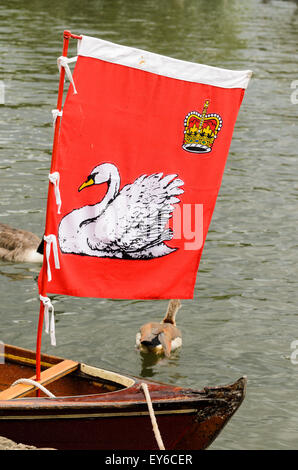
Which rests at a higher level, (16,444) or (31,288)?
(16,444)

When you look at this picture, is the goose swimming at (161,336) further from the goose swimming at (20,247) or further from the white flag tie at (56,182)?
the goose swimming at (20,247)

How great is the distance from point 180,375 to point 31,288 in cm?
424

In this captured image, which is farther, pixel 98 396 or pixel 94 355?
pixel 94 355

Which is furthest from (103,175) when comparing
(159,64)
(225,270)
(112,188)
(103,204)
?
(225,270)

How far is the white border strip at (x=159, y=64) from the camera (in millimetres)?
9164

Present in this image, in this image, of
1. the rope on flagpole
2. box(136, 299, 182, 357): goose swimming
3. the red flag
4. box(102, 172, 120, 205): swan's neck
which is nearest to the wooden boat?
the rope on flagpole

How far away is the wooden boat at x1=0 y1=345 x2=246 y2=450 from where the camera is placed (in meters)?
9.10

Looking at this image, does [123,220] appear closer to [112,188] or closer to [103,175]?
[112,188]

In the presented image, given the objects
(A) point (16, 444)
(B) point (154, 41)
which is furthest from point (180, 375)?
(B) point (154, 41)

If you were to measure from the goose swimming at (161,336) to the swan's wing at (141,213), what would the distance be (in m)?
3.22

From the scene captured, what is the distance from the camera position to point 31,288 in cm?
1563

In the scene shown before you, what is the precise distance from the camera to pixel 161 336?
12805mm
